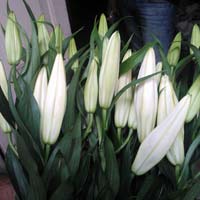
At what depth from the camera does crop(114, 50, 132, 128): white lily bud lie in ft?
1.29

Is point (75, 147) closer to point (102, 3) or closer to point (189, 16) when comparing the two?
point (189, 16)

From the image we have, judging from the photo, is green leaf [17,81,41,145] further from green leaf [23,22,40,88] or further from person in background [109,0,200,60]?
person in background [109,0,200,60]

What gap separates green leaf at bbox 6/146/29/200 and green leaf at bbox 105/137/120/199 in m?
0.12

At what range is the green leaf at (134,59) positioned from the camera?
0.37 meters

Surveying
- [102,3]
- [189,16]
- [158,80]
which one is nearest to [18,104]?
[158,80]

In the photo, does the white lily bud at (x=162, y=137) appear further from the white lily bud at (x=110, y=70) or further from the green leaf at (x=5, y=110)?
the green leaf at (x=5, y=110)

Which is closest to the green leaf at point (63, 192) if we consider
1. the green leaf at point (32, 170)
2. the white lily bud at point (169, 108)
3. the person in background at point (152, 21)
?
the green leaf at point (32, 170)

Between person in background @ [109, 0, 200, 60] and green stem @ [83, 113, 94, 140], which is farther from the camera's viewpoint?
person in background @ [109, 0, 200, 60]

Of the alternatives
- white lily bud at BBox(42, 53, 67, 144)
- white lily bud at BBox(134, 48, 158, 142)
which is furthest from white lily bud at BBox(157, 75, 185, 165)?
white lily bud at BBox(42, 53, 67, 144)

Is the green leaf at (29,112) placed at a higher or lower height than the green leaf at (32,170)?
higher

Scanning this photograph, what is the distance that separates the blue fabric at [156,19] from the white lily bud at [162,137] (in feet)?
2.26

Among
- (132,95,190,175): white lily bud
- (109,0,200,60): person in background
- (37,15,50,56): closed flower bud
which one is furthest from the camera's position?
(109,0,200,60): person in background

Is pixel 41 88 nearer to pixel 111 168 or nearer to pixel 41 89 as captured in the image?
pixel 41 89

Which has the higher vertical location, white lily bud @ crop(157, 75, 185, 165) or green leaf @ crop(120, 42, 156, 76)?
green leaf @ crop(120, 42, 156, 76)
